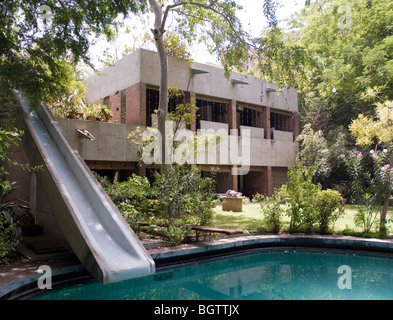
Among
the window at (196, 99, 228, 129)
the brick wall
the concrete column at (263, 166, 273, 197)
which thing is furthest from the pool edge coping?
the window at (196, 99, 228, 129)

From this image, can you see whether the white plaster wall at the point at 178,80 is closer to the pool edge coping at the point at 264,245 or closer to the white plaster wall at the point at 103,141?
the white plaster wall at the point at 103,141

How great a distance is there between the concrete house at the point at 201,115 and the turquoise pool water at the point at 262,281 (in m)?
5.81

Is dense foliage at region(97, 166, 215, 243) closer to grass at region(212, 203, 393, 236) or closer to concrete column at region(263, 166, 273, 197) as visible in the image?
grass at region(212, 203, 393, 236)

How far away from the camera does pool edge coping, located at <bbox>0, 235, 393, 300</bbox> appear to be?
249 inches

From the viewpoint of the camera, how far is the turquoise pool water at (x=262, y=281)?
5.08 m

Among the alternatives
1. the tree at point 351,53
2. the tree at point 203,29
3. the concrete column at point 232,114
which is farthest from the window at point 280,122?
the tree at point 203,29

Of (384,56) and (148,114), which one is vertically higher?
(384,56)

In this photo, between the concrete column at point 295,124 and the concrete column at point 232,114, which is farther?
the concrete column at point 295,124

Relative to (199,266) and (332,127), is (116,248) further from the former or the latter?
(332,127)

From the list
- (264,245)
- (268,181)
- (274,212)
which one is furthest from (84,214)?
(268,181)

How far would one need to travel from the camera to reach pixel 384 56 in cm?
1592
